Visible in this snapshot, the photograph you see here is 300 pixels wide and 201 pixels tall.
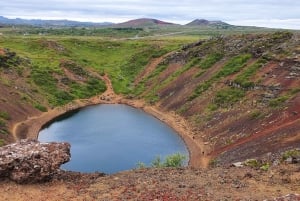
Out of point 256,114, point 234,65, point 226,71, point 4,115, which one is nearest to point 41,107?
point 4,115

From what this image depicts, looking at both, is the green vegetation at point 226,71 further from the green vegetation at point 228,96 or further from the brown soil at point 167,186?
the brown soil at point 167,186

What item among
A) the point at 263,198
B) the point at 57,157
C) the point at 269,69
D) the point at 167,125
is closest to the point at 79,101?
the point at 167,125

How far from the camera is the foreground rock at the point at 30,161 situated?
30156 millimetres

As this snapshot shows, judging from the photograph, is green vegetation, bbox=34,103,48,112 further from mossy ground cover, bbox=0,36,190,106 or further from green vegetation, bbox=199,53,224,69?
green vegetation, bbox=199,53,224,69

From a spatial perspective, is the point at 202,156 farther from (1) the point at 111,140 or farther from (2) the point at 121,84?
(2) the point at 121,84

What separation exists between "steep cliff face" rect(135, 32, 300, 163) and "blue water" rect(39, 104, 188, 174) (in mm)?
5350

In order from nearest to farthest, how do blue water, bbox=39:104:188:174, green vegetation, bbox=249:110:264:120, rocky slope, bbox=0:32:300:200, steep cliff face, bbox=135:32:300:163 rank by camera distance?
1. rocky slope, bbox=0:32:300:200
2. steep cliff face, bbox=135:32:300:163
3. blue water, bbox=39:104:188:174
4. green vegetation, bbox=249:110:264:120

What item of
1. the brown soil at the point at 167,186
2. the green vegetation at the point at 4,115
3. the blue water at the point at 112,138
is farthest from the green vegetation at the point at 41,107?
the brown soil at the point at 167,186

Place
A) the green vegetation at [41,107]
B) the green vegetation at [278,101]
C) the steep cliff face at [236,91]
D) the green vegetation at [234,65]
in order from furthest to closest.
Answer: the green vegetation at [234,65] < the green vegetation at [41,107] < the green vegetation at [278,101] < the steep cliff face at [236,91]

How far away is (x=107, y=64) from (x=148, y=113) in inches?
1569

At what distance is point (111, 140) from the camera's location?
6606 centimetres

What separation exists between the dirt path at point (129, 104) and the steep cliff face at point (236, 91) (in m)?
1.47

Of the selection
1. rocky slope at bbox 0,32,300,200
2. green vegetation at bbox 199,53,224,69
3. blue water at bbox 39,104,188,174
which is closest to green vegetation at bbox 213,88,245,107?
rocky slope at bbox 0,32,300,200

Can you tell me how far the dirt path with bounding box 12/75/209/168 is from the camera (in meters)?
59.1
